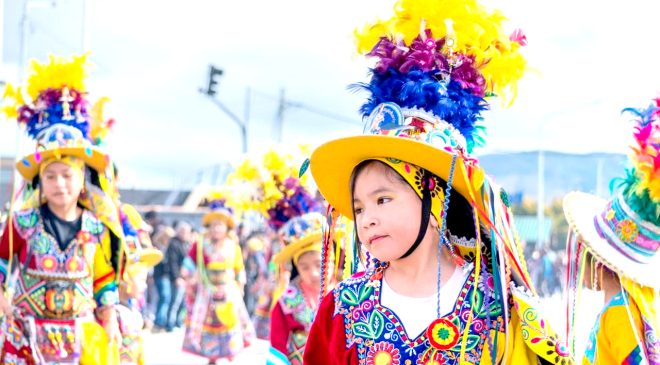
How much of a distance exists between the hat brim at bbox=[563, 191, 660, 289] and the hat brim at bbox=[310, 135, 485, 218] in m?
1.59

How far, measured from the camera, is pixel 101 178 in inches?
253

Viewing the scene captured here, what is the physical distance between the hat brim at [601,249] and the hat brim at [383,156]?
62.5 inches

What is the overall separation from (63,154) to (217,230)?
20.5 ft

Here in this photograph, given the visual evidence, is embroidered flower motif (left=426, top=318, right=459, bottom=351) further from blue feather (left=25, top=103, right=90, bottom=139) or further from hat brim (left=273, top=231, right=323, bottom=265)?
blue feather (left=25, top=103, right=90, bottom=139)

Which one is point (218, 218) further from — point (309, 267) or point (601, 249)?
point (601, 249)

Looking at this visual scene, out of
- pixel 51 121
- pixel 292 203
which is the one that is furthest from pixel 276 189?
pixel 51 121

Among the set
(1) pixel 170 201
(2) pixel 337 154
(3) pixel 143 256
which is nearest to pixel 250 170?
(3) pixel 143 256

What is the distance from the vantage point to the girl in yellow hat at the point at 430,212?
10.3 feet

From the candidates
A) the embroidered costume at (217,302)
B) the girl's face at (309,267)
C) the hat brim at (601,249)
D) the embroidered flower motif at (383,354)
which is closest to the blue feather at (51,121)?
the girl's face at (309,267)

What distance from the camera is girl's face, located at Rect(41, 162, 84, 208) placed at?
6164 mm

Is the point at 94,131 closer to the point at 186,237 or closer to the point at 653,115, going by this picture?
the point at 653,115

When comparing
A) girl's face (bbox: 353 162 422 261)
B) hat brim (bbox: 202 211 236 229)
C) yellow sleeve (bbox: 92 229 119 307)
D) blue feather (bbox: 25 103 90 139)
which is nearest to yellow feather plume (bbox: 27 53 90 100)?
blue feather (bbox: 25 103 90 139)

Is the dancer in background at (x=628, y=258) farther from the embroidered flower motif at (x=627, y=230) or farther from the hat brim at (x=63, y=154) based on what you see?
the hat brim at (x=63, y=154)

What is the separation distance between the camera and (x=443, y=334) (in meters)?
3.18
